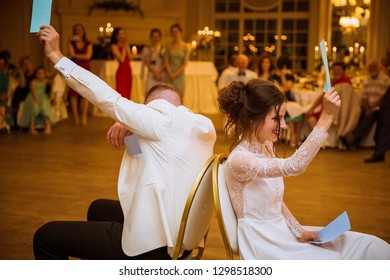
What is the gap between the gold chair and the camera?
84.2 inches

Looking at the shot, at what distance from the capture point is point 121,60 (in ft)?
33.8

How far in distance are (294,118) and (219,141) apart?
0.99 m

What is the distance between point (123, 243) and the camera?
2.24 meters

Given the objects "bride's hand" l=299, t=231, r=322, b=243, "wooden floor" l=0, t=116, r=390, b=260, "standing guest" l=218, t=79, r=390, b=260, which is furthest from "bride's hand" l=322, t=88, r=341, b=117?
"wooden floor" l=0, t=116, r=390, b=260

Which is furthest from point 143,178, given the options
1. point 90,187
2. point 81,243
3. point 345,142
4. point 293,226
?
point 345,142

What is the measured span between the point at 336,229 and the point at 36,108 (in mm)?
7642

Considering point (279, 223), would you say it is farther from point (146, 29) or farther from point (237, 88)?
point (146, 29)

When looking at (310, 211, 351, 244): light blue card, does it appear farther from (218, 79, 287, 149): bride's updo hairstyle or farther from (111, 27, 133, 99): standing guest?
(111, 27, 133, 99): standing guest

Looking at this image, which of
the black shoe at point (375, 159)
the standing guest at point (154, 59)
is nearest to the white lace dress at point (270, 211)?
the black shoe at point (375, 159)

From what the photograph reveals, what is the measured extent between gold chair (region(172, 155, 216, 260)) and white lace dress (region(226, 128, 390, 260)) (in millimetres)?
78

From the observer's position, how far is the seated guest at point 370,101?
8.04 m

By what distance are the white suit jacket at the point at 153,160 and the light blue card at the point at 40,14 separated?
0.50 ft
